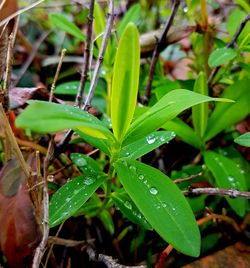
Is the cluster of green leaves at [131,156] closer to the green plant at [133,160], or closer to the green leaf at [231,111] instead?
the green plant at [133,160]

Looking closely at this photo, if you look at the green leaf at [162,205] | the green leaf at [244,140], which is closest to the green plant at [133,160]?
the green leaf at [162,205]

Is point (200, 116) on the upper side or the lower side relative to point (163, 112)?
lower

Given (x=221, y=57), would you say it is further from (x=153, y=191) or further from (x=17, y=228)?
(x=17, y=228)

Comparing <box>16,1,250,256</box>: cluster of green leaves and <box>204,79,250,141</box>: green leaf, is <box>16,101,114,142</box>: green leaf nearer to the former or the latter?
Result: <box>16,1,250,256</box>: cluster of green leaves

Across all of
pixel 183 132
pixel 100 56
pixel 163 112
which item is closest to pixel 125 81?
pixel 163 112

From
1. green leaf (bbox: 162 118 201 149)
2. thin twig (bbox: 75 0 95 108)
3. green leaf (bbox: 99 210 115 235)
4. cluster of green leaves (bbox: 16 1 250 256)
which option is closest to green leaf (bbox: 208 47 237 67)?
cluster of green leaves (bbox: 16 1 250 256)
